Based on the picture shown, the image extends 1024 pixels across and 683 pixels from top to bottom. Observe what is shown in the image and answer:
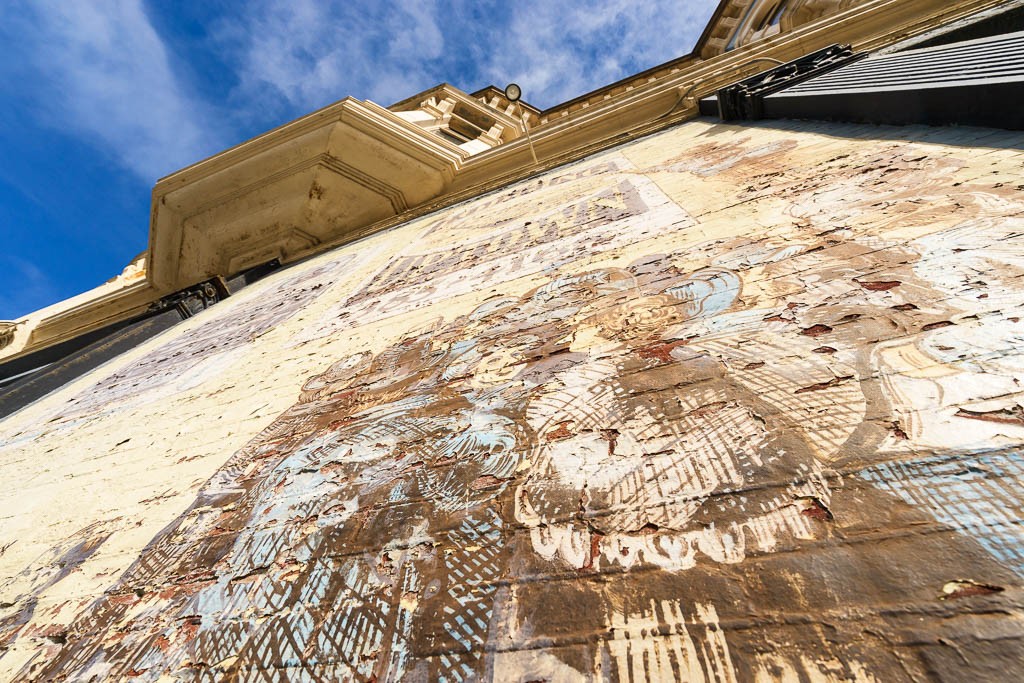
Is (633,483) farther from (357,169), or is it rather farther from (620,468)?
(357,169)

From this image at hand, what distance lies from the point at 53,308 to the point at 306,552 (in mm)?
9128

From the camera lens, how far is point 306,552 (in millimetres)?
880

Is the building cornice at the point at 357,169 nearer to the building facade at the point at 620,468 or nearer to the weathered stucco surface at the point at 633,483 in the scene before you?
the building facade at the point at 620,468

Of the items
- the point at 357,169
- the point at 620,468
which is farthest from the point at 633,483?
the point at 357,169

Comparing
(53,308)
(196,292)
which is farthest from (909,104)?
(53,308)

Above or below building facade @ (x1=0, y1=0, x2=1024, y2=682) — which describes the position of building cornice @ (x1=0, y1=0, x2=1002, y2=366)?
above

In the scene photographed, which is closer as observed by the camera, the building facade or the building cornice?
the building facade

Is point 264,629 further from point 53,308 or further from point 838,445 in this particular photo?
point 53,308

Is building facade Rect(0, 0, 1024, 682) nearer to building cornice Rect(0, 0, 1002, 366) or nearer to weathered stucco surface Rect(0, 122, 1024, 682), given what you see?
weathered stucco surface Rect(0, 122, 1024, 682)

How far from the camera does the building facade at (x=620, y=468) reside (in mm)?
520

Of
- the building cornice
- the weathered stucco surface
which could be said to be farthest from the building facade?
the building cornice

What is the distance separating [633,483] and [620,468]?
0.04m

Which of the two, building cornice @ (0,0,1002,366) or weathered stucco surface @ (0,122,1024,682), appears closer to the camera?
weathered stucco surface @ (0,122,1024,682)

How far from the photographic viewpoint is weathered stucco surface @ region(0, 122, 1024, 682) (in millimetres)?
514
